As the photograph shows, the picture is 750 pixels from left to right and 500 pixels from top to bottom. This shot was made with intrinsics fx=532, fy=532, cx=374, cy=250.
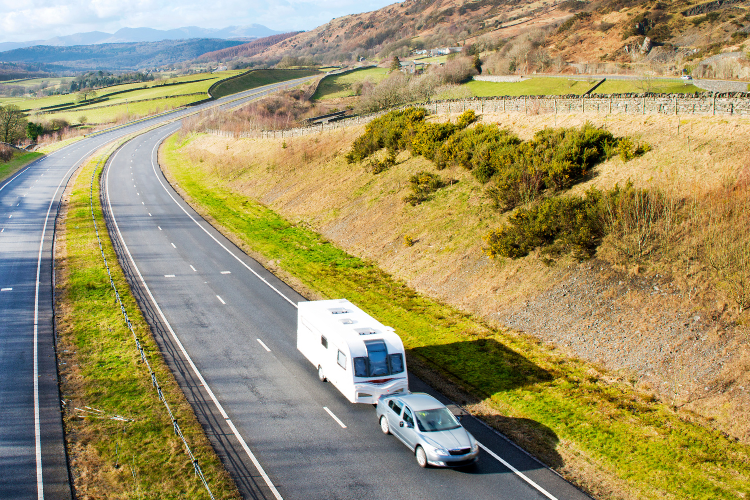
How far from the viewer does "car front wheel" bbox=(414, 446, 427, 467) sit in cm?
1412

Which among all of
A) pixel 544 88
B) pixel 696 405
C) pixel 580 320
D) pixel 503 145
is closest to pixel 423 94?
pixel 544 88

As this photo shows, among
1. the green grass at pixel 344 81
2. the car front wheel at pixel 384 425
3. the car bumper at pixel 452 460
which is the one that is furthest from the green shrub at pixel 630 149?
the green grass at pixel 344 81

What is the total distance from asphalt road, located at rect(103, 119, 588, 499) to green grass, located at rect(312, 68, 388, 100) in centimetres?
8813

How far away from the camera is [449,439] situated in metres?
14.1

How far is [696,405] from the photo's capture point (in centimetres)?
1591

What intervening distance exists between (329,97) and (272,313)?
95473 mm

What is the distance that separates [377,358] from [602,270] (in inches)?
438

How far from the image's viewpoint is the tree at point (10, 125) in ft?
301

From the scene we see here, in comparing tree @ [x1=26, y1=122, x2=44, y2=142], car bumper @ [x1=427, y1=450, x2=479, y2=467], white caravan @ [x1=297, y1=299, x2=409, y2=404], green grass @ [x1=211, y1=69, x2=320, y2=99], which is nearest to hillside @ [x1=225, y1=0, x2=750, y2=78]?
white caravan @ [x1=297, y1=299, x2=409, y2=404]

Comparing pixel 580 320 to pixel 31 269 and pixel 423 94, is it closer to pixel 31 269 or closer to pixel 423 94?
pixel 31 269

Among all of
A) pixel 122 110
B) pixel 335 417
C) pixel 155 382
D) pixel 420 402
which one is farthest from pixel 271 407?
pixel 122 110

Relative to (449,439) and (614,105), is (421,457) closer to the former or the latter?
(449,439)

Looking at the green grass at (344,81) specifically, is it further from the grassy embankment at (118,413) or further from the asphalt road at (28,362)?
the grassy embankment at (118,413)

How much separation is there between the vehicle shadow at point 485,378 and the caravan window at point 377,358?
6.96 ft
